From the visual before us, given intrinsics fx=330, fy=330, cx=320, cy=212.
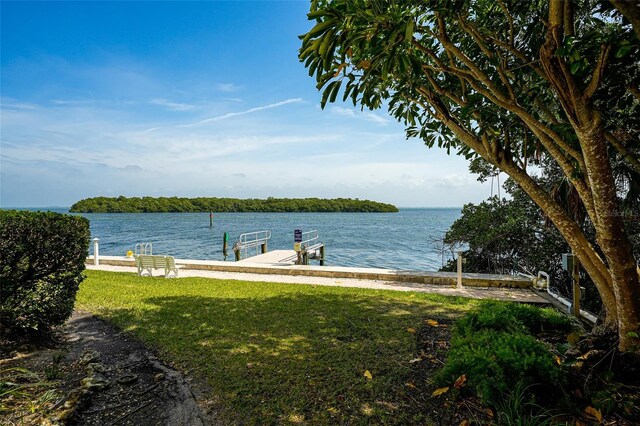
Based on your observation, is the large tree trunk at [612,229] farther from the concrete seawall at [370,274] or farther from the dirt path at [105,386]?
the concrete seawall at [370,274]

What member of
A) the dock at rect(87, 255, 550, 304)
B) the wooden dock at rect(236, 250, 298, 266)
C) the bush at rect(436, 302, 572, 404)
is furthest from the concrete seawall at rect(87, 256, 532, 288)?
the bush at rect(436, 302, 572, 404)

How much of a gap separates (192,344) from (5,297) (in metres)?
2.14

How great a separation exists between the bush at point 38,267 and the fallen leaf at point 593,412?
18.6ft

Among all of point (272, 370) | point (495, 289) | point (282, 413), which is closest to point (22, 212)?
point (272, 370)

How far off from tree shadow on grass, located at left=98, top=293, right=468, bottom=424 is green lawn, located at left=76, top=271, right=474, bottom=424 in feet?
0.04

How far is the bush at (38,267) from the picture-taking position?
384cm

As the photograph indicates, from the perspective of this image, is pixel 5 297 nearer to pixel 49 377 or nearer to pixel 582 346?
pixel 49 377

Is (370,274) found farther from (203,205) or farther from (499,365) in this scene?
(203,205)

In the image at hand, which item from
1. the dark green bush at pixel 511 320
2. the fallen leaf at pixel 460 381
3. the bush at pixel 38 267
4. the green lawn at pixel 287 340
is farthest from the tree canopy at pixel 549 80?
the bush at pixel 38 267

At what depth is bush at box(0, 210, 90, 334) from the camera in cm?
384

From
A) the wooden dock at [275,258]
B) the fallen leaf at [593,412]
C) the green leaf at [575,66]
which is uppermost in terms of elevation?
the green leaf at [575,66]

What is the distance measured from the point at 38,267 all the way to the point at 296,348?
3413mm

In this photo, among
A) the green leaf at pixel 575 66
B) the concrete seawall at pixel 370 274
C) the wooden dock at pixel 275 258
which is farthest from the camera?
the wooden dock at pixel 275 258

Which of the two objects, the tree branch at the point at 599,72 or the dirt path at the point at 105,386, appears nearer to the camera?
the dirt path at the point at 105,386
